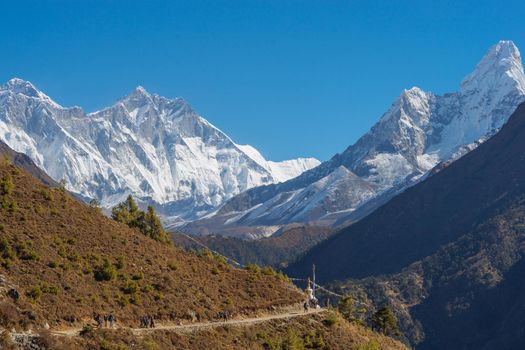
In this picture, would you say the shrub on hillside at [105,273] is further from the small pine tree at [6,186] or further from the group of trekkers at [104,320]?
the small pine tree at [6,186]

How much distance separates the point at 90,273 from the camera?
8888cm

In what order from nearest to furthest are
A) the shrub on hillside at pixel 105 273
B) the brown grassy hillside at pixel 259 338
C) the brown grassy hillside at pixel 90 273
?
the brown grassy hillside at pixel 259 338, the brown grassy hillside at pixel 90 273, the shrub on hillside at pixel 105 273

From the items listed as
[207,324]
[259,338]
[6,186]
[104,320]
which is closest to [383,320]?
[259,338]

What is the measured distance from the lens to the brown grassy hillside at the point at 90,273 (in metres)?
79.6

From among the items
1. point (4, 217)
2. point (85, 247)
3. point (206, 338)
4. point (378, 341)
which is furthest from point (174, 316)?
point (378, 341)

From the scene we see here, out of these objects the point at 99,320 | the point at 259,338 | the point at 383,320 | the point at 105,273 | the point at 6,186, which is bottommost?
the point at 259,338

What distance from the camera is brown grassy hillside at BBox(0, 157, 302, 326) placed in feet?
261

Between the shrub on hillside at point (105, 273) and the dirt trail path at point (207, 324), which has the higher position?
the shrub on hillside at point (105, 273)

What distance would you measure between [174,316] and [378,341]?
32.3m

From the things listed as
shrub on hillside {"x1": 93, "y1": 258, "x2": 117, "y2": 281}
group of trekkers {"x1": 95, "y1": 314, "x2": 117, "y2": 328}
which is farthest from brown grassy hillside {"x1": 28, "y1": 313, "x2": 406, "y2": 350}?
shrub on hillside {"x1": 93, "y1": 258, "x2": 117, "y2": 281}

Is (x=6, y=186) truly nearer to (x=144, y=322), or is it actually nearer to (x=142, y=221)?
(x=144, y=322)

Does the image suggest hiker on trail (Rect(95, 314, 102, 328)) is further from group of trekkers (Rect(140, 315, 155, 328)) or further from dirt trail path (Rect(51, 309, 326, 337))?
group of trekkers (Rect(140, 315, 155, 328))

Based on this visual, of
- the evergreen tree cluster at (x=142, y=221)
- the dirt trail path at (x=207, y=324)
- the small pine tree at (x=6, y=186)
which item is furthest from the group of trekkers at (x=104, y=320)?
the evergreen tree cluster at (x=142, y=221)

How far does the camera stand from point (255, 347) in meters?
90.9
